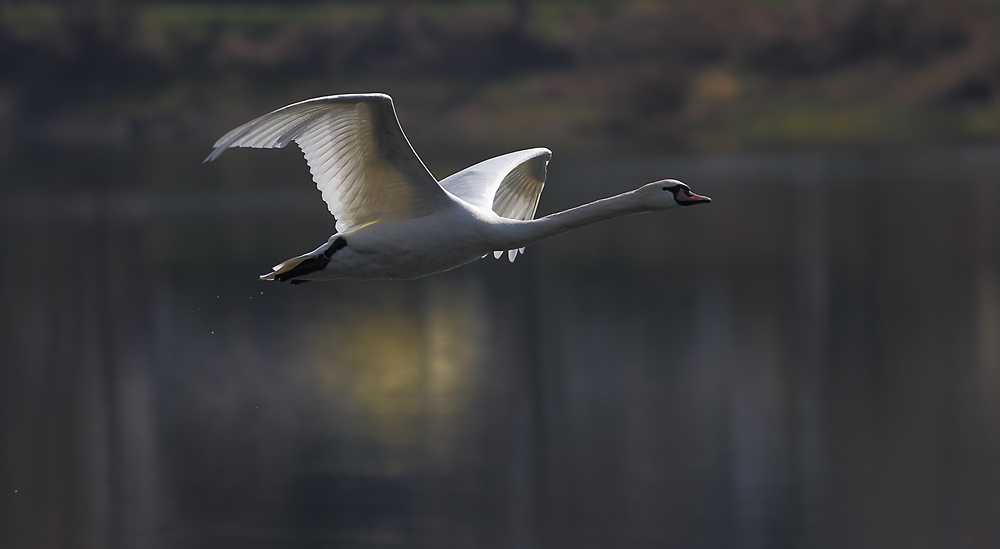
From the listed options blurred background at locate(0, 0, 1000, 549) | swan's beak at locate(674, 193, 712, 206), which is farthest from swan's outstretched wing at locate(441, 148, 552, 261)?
blurred background at locate(0, 0, 1000, 549)

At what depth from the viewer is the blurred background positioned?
15062mm

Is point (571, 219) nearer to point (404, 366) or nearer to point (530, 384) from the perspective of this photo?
point (530, 384)

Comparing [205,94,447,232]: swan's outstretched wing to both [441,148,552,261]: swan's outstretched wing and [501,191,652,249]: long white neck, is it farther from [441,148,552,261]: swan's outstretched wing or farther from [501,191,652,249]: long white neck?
[441,148,552,261]: swan's outstretched wing

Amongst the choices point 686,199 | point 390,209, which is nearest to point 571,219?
point 686,199

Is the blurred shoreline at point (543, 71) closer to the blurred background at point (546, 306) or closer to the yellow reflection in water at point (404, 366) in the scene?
the blurred background at point (546, 306)

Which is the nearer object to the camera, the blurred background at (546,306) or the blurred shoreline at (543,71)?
the blurred background at (546,306)

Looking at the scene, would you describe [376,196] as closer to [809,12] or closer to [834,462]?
[834,462]

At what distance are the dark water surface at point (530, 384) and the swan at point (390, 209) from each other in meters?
5.66

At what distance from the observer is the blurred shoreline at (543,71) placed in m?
43.7

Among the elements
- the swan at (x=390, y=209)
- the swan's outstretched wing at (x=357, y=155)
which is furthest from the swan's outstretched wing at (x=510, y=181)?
the swan's outstretched wing at (x=357, y=155)

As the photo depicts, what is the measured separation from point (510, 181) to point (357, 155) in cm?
174

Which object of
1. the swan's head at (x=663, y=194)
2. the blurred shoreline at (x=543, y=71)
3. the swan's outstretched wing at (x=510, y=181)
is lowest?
the swan's head at (x=663, y=194)

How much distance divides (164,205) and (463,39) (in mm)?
18752

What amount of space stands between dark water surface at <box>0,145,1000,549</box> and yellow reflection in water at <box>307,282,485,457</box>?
2.8 inches
